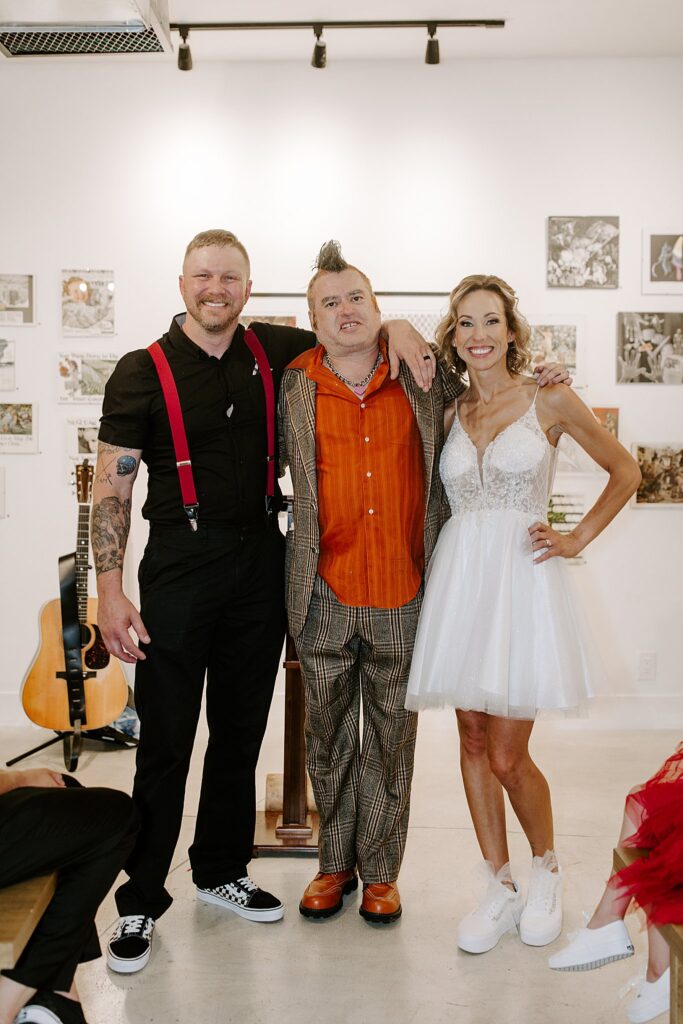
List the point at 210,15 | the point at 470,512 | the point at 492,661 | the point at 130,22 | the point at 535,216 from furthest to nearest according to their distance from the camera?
the point at 535,216
the point at 210,15
the point at 130,22
the point at 470,512
the point at 492,661

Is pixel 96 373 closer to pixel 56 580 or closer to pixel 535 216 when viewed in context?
pixel 56 580

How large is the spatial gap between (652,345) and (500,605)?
2.47 metres

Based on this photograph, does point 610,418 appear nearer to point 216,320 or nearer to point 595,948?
point 216,320

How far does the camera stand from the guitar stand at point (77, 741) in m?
3.78

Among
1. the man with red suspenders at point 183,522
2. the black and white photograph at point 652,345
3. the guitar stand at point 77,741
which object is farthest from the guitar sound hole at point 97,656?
the black and white photograph at point 652,345

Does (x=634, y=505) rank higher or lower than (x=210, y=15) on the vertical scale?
lower

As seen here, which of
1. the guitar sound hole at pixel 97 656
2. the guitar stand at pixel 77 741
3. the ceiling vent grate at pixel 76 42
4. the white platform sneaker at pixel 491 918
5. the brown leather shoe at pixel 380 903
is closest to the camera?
the white platform sneaker at pixel 491 918

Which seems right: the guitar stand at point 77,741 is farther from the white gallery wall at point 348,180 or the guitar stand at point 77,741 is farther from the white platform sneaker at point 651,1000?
the white platform sneaker at point 651,1000

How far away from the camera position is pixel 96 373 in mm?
4410

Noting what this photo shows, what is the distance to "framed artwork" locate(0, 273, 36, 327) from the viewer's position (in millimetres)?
4387

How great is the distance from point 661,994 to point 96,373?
11.5 ft

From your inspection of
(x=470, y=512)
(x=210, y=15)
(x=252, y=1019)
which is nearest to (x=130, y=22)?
(x=210, y=15)

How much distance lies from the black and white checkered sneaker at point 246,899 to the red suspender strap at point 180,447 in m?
1.02

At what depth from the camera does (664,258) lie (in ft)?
14.2
